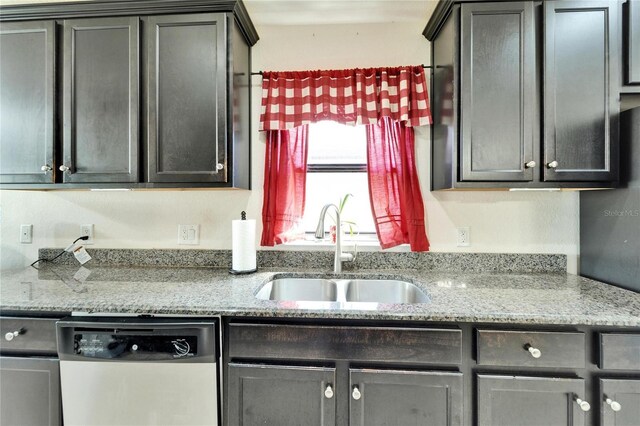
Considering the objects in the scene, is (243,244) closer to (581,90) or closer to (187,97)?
(187,97)

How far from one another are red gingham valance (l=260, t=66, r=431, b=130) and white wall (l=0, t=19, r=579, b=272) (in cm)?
11

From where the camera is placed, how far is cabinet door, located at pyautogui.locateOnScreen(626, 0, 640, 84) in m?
1.31

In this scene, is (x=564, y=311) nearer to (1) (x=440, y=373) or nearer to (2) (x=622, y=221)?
(1) (x=440, y=373)

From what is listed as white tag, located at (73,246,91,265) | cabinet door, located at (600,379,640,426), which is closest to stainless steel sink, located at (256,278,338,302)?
cabinet door, located at (600,379,640,426)

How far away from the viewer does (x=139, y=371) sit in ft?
3.56

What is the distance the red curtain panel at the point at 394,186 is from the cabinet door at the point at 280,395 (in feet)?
2.82

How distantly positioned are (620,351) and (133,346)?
1.73 m

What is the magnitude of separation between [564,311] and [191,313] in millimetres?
1351

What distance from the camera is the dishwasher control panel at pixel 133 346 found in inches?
42.4

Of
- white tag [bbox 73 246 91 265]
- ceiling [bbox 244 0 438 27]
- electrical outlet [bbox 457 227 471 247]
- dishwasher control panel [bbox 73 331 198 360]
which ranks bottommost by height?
dishwasher control panel [bbox 73 331 198 360]

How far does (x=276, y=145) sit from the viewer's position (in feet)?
5.76

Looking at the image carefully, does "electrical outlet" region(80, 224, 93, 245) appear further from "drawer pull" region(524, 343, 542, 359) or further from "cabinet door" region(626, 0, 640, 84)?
"cabinet door" region(626, 0, 640, 84)

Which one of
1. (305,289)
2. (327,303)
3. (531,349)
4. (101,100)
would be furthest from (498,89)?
(101,100)

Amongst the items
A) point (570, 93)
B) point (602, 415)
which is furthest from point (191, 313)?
point (570, 93)
